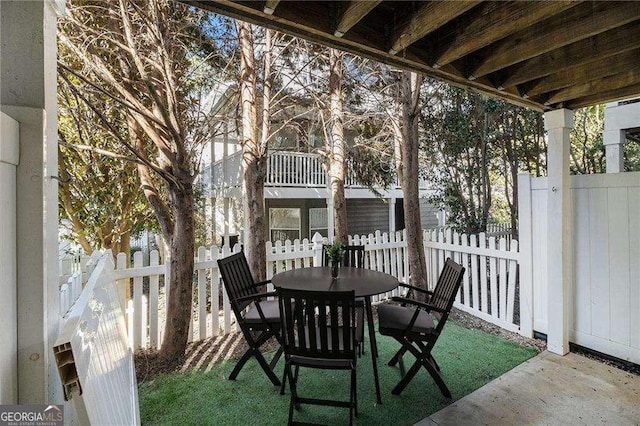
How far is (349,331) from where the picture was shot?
2.35 m

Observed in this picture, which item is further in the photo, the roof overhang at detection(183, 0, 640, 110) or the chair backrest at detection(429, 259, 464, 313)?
the chair backrest at detection(429, 259, 464, 313)

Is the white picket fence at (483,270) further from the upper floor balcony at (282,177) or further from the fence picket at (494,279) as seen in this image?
the upper floor balcony at (282,177)

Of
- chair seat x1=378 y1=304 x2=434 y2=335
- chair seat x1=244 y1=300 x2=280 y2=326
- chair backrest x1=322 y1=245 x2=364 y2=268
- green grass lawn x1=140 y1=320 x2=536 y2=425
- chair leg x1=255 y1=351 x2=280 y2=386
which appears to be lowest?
green grass lawn x1=140 y1=320 x2=536 y2=425

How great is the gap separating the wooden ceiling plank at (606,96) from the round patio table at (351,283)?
2720mm

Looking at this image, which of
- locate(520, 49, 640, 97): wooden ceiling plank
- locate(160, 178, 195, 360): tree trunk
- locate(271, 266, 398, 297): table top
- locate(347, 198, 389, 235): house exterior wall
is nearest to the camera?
locate(520, 49, 640, 97): wooden ceiling plank

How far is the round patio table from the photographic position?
2854 mm

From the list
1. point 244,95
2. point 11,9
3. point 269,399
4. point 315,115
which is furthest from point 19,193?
point 315,115

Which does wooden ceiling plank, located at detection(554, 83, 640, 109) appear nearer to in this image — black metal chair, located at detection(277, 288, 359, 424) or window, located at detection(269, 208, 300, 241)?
black metal chair, located at detection(277, 288, 359, 424)

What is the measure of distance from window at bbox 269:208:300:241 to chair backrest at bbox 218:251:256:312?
7079 mm

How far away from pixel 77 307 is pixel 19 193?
0.60 metres

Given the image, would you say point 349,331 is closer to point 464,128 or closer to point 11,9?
point 11,9

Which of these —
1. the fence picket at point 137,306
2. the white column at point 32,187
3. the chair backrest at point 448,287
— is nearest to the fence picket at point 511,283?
the chair backrest at point 448,287

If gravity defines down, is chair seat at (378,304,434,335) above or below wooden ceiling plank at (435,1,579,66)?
below

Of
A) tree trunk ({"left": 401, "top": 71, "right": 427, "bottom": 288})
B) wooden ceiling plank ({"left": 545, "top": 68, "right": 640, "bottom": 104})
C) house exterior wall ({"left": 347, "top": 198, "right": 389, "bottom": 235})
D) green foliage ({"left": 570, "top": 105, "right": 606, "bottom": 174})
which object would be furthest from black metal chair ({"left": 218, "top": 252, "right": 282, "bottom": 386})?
house exterior wall ({"left": 347, "top": 198, "right": 389, "bottom": 235})
